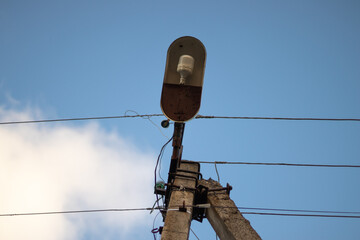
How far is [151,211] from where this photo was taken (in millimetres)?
3754

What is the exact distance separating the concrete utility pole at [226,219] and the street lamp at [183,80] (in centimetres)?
107

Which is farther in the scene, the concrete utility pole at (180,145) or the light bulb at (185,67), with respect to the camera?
the light bulb at (185,67)

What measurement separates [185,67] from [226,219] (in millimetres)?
1834

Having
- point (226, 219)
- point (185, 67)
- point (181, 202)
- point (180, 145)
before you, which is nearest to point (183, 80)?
point (185, 67)

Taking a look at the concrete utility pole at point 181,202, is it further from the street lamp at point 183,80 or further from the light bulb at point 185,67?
the light bulb at point 185,67

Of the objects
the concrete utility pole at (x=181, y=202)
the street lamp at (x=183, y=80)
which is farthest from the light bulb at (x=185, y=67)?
the concrete utility pole at (x=181, y=202)

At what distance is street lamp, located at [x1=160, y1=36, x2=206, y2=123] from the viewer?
3.65m

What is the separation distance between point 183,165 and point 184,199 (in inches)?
33.6

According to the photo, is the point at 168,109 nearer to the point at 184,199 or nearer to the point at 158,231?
the point at 184,199

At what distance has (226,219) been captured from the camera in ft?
11.1

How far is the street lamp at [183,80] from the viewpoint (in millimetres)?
3648

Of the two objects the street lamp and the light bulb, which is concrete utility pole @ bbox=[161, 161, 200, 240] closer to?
the street lamp

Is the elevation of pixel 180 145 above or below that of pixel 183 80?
below

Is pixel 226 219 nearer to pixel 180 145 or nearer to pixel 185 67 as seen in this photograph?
pixel 180 145
